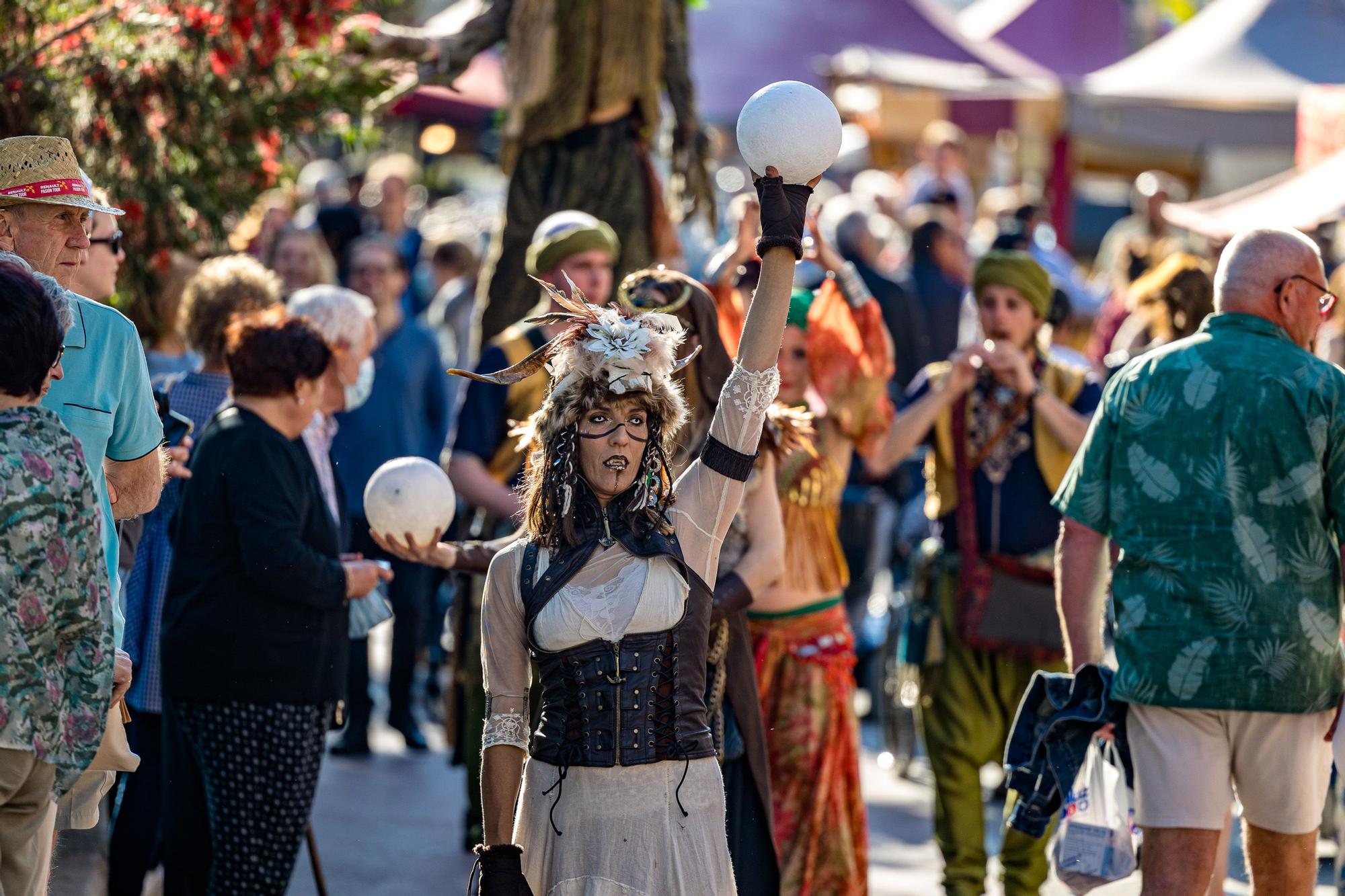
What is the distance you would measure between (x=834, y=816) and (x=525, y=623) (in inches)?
74.0

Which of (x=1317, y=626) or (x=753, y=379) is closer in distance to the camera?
(x=753, y=379)

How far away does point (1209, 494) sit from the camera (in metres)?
4.37

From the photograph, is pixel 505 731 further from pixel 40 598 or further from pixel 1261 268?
pixel 1261 268

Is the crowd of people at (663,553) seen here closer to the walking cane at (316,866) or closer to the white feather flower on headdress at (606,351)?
the white feather flower on headdress at (606,351)

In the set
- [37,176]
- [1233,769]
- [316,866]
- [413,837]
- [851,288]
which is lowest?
[413,837]

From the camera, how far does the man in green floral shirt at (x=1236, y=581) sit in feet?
14.2

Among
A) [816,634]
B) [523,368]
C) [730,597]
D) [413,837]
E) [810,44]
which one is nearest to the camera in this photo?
[523,368]

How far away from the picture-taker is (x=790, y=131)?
345cm

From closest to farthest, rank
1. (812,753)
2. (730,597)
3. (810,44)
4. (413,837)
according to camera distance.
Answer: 1. (730,597)
2. (812,753)
3. (413,837)
4. (810,44)

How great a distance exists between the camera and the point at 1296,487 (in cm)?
433

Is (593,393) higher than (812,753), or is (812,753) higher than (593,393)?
(593,393)

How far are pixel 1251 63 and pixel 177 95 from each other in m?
9.47

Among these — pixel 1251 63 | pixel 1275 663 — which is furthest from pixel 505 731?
pixel 1251 63

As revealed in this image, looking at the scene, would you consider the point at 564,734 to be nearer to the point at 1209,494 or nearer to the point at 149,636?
the point at 1209,494
